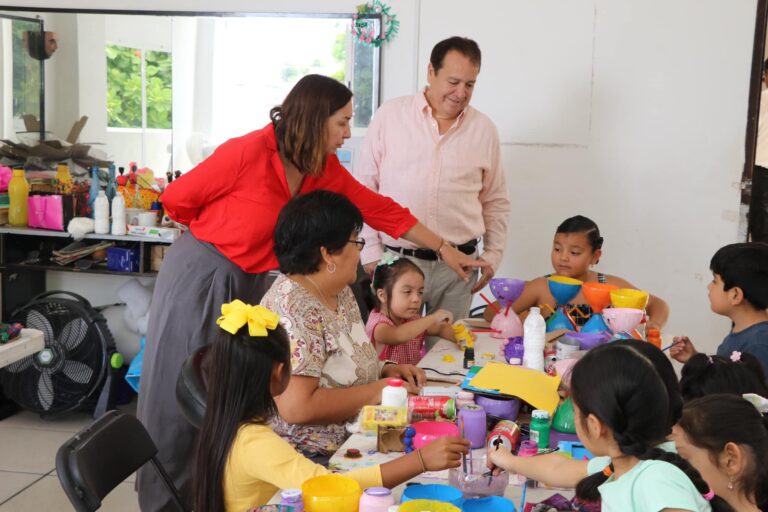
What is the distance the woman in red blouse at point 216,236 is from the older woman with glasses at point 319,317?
1.50ft

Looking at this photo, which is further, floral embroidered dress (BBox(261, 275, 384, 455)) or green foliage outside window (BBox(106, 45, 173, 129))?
green foliage outside window (BBox(106, 45, 173, 129))

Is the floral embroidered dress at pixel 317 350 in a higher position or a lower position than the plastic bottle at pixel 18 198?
lower

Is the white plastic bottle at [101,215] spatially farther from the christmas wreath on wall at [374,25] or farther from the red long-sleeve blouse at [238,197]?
the red long-sleeve blouse at [238,197]

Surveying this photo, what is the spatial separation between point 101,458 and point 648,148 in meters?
3.39

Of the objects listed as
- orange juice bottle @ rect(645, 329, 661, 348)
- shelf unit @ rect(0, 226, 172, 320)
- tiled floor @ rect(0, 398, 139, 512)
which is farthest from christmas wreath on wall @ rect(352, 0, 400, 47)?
tiled floor @ rect(0, 398, 139, 512)

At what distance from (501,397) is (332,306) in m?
0.53

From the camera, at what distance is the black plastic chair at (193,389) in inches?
80.3

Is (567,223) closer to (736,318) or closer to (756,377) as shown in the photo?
(736,318)

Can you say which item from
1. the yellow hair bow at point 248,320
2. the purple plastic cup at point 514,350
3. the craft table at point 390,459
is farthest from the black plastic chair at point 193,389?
the purple plastic cup at point 514,350

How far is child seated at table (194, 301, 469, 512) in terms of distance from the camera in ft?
6.13

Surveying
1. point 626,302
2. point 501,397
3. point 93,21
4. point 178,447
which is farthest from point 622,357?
point 93,21

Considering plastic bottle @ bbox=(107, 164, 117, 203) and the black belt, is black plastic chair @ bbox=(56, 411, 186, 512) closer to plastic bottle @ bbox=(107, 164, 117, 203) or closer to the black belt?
the black belt

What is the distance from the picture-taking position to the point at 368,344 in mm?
2604

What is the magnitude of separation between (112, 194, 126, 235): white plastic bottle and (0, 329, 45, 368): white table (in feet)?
4.25
